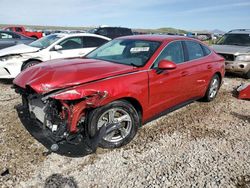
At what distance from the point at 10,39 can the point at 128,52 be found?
26.4 feet

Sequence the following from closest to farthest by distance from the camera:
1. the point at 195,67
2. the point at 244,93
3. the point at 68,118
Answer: the point at 68,118 → the point at 195,67 → the point at 244,93

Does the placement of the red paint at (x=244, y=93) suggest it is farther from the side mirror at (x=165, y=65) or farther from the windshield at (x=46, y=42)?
the windshield at (x=46, y=42)

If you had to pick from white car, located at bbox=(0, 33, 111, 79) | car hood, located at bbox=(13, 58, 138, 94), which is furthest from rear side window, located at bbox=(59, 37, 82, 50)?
car hood, located at bbox=(13, 58, 138, 94)

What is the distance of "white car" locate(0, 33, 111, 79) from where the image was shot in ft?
22.2

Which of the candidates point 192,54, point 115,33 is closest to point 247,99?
point 192,54

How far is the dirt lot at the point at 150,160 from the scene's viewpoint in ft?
9.60

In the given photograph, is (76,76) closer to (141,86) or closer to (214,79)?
(141,86)

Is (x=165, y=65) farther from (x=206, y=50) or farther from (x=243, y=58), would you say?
(x=243, y=58)

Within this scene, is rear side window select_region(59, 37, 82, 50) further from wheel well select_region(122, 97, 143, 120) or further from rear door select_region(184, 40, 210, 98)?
wheel well select_region(122, 97, 143, 120)

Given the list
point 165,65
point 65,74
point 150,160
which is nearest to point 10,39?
point 65,74

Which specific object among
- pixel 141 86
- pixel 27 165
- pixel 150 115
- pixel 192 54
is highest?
pixel 192 54

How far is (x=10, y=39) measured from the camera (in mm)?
10406

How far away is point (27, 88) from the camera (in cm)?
331

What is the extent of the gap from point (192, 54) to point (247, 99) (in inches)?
98.5
